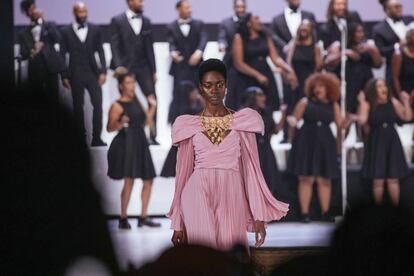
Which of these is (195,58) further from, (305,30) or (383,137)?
(383,137)

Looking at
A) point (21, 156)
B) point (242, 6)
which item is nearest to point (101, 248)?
point (21, 156)

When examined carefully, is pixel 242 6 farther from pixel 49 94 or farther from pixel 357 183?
pixel 49 94

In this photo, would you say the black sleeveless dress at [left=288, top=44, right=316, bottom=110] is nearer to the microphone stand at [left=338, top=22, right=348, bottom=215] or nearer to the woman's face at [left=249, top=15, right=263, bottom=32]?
the microphone stand at [left=338, top=22, right=348, bottom=215]

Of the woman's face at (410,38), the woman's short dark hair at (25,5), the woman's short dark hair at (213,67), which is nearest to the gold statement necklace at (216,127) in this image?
the woman's short dark hair at (213,67)

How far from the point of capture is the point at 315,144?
27.9 feet

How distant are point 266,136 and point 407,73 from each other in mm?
1543

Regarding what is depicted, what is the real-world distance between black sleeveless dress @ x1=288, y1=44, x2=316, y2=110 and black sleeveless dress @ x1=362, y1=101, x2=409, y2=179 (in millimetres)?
751

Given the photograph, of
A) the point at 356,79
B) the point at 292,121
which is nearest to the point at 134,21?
the point at 292,121

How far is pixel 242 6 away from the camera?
27.8 ft

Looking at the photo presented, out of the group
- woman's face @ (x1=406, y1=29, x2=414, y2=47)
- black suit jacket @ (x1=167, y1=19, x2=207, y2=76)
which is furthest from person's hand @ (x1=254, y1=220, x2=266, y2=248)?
woman's face @ (x1=406, y1=29, x2=414, y2=47)

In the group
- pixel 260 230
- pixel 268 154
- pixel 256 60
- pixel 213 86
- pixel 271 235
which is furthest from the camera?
pixel 256 60

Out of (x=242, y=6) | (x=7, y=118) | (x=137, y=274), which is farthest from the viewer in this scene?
(x=242, y=6)

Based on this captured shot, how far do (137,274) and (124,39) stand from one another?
7520mm

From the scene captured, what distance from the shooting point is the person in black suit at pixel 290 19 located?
8.45 meters
